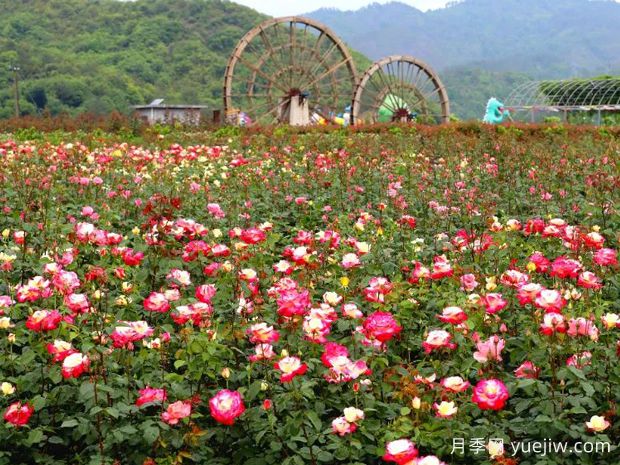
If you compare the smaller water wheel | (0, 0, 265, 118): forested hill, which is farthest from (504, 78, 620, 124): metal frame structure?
(0, 0, 265, 118): forested hill

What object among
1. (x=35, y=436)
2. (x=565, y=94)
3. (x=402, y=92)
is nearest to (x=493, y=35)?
(x=565, y=94)

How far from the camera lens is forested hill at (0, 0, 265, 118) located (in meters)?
Answer: 26.6

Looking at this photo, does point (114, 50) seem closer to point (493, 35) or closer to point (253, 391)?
point (253, 391)

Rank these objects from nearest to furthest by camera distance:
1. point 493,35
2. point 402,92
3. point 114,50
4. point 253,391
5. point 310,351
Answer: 1. point 253,391
2. point 310,351
3. point 402,92
4. point 114,50
5. point 493,35

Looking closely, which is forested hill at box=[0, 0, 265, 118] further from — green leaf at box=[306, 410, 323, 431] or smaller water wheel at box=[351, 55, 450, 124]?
green leaf at box=[306, 410, 323, 431]

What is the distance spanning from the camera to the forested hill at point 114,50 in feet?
87.2

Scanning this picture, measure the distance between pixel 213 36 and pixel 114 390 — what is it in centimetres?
3357

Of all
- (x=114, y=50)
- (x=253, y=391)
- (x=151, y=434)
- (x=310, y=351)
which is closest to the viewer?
(x=151, y=434)

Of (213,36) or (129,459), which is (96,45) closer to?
(213,36)

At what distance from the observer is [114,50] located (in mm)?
31125

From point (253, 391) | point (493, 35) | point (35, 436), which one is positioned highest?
point (493, 35)

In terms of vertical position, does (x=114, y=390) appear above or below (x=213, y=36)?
below

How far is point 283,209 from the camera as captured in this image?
5.09 m

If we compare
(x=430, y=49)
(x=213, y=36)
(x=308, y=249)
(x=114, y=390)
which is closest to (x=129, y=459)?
(x=114, y=390)
